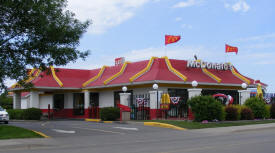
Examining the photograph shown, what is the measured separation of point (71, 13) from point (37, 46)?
8.44 feet

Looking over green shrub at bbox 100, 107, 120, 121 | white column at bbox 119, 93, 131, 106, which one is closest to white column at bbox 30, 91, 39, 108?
green shrub at bbox 100, 107, 120, 121

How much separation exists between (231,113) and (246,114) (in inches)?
55.4

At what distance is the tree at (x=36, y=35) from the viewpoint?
18562 millimetres

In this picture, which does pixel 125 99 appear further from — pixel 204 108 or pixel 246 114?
pixel 246 114

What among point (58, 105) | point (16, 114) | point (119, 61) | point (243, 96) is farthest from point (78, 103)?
point (243, 96)

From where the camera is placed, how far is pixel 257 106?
2698 centimetres

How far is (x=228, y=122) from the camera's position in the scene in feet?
79.8

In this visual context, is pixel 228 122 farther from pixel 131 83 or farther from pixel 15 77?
pixel 15 77

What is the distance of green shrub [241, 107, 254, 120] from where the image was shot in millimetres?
26062

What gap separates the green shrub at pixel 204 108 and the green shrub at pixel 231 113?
4.01ft

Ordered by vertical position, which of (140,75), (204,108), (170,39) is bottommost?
(204,108)


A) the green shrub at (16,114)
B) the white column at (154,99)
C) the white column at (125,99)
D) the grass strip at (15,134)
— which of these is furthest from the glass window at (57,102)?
the grass strip at (15,134)

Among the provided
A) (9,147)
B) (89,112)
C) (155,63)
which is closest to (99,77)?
(89,112)

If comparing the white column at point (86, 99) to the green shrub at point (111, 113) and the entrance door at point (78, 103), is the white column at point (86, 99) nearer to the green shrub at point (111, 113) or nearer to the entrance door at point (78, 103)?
the entrance door at point (78, 103)
